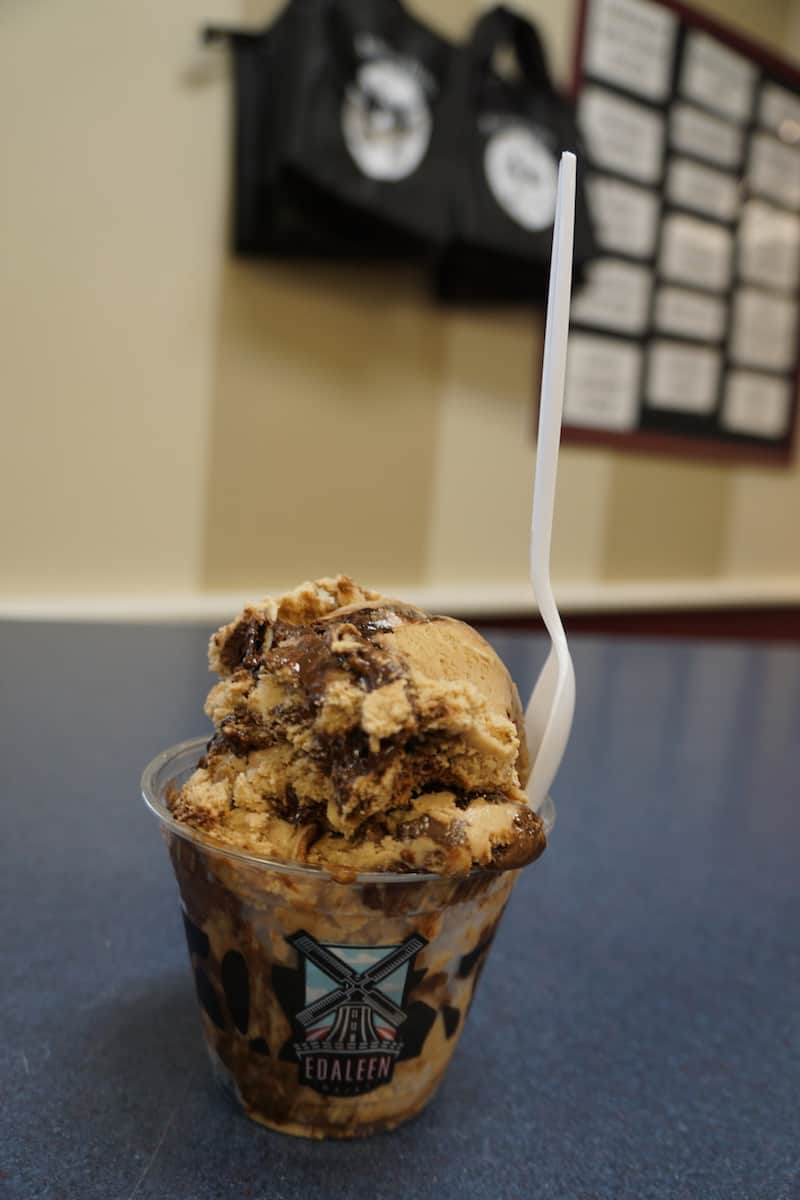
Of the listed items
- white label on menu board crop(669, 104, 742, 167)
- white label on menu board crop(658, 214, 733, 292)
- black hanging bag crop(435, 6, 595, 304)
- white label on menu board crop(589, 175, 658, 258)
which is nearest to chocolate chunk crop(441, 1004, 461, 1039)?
black hanging bag crop(435, 6, 595, 304)

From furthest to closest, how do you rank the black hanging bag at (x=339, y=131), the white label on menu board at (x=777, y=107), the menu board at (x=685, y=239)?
the white label on menu board at (x=777, y=107), the menu board at (x=685, y=239), the black hanging bag at (x=339, y=131)

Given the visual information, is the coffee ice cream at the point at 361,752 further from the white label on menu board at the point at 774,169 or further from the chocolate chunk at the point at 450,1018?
the white label on menu board at the point at 774,169

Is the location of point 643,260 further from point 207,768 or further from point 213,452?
point 207,768

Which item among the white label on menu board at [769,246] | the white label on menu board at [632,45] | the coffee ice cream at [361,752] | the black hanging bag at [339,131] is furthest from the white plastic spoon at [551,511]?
the white label on menu board at [769,246]

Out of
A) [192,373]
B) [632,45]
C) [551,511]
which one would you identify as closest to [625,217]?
[632,45]

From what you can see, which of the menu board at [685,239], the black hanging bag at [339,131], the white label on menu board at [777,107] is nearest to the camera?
the black hanging bag at [339,131]

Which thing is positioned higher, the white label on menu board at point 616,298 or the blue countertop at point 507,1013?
the white label on menu board at point 616,298

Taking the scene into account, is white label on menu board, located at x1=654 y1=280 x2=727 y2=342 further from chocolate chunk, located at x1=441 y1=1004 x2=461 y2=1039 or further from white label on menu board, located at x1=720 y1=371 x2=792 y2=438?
chocolate chunk, located at x1=441 y1=1004 x2=461 y2=1039

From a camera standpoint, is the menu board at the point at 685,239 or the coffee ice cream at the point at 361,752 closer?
the coffee ice cream at the point at 361,752

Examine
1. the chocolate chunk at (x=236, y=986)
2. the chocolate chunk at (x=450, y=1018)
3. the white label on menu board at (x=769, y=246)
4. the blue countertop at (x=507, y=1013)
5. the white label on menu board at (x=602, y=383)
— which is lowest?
the blue countertop at (x=507, y=1013)

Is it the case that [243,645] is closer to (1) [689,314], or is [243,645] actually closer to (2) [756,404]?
(1) [689,314]
